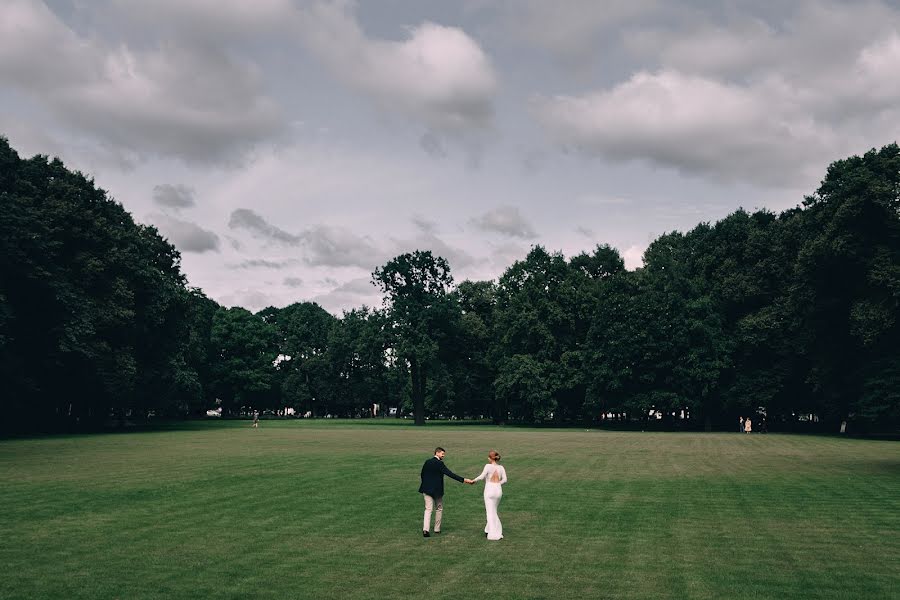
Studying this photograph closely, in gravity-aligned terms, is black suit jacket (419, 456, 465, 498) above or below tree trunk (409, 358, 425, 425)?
below

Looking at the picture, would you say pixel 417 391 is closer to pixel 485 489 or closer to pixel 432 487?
pixel 432 487

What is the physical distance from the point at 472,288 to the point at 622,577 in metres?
102


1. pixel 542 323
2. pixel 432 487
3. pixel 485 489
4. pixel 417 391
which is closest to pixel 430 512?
pixel 432 487

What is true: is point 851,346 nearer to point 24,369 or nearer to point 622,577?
point 622,577

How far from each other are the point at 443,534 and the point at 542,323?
3062 inches

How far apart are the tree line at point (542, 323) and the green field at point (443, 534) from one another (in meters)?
24.6

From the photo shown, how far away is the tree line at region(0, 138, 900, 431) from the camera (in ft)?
176

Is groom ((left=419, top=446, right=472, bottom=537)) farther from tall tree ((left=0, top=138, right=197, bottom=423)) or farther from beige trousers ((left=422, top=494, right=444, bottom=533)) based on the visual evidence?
tall tree ((left=0, top=138, right=197, bottom=423))

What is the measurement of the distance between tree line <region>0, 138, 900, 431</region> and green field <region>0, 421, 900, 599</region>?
24.6 meters

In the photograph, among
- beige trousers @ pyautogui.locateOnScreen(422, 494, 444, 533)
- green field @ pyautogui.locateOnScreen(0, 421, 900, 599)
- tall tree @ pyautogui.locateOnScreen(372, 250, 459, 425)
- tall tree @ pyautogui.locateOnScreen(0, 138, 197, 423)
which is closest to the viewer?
green field @ pyautogui.locateOnScreen(0, 421, 900, 599)

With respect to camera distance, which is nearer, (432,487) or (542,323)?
(432,487)

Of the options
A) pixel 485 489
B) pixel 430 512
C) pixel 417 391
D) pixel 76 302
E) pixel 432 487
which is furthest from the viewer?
pixel 417 391

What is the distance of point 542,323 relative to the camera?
94.5 metres

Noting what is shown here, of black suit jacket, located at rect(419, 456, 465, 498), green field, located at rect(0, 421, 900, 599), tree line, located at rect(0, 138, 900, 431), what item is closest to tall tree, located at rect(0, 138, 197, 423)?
tree line, located at rect(0, 138, 900, 431)
